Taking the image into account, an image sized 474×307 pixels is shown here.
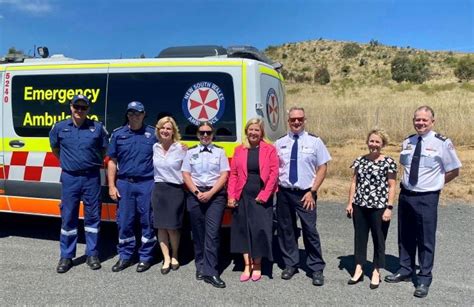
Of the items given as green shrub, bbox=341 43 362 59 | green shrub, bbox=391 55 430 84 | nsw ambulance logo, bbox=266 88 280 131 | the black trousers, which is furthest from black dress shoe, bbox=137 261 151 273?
green shrub, bbox=341 43 362 59

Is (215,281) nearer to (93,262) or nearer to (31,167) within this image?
(93,262)

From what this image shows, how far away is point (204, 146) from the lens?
13.8ft

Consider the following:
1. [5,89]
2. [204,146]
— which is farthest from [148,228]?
[5,89]

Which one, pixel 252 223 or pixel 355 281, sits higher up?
pixel 252 223

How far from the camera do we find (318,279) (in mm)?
4180

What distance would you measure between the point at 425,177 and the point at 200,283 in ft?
7.62

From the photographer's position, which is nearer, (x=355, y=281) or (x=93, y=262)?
(x=355, y=281)

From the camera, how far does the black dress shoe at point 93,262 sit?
457cm

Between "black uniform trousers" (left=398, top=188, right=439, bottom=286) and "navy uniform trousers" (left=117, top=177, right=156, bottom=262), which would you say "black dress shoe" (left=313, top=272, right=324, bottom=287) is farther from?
"navy uniform trousers" (left=117, top=177, right=156, bottom=262)

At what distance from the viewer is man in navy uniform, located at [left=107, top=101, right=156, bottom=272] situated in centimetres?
442

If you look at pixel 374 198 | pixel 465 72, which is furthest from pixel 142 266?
pixel 465 72

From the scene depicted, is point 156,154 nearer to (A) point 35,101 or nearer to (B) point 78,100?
(B) point 78,100

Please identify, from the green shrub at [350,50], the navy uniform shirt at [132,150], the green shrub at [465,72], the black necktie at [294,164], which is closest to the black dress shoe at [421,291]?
the black necktie at [294,164]

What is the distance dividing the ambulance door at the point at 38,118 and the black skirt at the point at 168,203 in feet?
3.96
